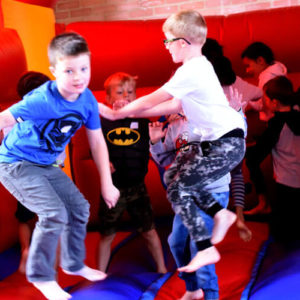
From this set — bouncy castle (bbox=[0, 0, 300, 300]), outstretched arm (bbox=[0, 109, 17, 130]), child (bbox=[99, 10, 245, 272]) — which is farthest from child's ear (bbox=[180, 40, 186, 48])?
bouncy castle (bbox=[0, 0, 300, 300])

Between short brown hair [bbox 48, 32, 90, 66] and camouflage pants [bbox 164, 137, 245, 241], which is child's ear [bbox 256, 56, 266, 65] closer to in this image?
camouflage pants [bbox 164, 137, 245, 241]

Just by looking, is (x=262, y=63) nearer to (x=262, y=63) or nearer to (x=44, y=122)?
(x=262, y=63)

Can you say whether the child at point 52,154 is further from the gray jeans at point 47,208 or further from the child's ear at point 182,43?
the child's ear at point 182,43

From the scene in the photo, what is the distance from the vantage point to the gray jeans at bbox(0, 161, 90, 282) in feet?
4.61

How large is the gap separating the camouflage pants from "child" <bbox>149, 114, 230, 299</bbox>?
130 millimetres

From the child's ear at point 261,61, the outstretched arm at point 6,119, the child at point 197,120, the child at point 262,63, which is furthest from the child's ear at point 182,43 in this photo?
the child's ear at point 261,61

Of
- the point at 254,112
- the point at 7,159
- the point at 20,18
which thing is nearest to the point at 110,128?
the point at 7,159

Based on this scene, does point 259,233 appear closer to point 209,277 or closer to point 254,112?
point 254,112

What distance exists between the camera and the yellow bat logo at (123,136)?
6.59 feet

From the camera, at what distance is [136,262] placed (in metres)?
2.46

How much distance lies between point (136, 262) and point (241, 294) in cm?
60

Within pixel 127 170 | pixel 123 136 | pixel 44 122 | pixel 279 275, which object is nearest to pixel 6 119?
pixel 44 122

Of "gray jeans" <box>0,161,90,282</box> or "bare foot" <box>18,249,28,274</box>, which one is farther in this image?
"bare foot" <box>18,249,28,274</box>

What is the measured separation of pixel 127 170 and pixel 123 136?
18 centimetres
